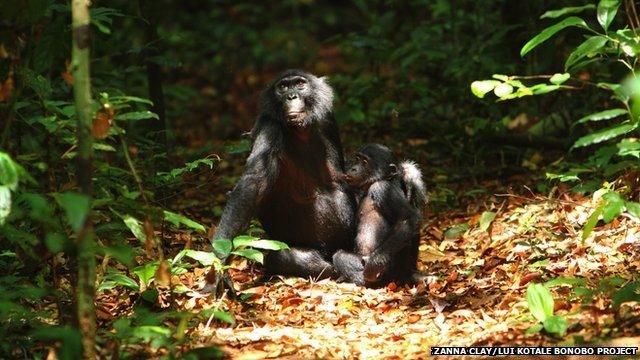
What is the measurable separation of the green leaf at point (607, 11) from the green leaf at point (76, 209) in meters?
3.06

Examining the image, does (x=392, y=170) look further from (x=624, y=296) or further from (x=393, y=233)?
(x=624, y=296)

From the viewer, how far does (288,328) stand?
476cm

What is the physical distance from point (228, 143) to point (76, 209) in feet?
18.6

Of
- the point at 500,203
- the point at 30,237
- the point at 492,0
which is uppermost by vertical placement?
the point at 492,0

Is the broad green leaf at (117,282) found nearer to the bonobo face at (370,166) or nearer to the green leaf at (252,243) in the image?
the green leaf at (252,243)

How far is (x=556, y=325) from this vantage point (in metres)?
3.91

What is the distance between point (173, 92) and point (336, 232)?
7.12m

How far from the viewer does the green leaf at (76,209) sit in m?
3.02

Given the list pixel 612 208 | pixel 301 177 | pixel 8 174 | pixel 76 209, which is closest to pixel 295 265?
pixel 301 177

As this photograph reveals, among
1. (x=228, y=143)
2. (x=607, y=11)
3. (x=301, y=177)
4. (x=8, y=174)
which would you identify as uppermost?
(x=607, y=11)

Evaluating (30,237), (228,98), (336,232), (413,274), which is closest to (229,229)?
(336,232)

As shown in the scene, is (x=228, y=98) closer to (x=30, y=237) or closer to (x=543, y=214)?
(x=543, y=214)
